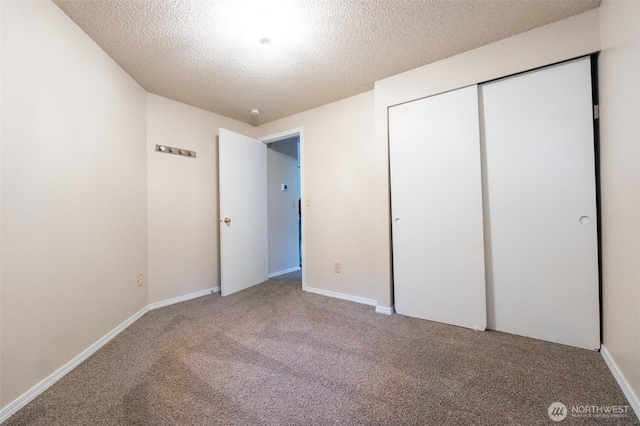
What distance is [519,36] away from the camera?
185 centimetres

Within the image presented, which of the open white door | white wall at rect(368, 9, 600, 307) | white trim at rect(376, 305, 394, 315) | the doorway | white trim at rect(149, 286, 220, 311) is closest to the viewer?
white wall at rect(368, 9, 600, 307)

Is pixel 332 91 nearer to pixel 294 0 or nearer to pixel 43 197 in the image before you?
pixel 294 0

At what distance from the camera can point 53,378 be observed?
1446 millimetres

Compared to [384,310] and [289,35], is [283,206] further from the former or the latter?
[289,35]

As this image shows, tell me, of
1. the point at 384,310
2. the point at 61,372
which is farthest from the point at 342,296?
the point at 61,372

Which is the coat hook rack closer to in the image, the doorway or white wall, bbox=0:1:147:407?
white wall, bbox=0:1:147:407

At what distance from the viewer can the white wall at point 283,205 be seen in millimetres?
3830

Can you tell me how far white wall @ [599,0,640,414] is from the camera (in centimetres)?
121

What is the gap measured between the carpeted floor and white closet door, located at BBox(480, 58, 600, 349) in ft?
0.72

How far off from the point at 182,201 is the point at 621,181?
3534 mm

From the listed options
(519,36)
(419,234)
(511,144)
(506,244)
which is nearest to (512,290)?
(506,244)

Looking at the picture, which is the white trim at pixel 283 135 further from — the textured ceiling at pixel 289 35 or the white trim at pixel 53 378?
the white trim at pixel 53 378

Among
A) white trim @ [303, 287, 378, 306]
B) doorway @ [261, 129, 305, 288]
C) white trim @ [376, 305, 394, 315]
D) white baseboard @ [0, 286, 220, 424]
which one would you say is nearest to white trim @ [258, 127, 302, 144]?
doorway @ [261, 129, 305, 288]

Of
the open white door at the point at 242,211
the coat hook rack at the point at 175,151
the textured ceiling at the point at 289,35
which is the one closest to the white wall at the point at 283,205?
the open white door at the point at 242,211
